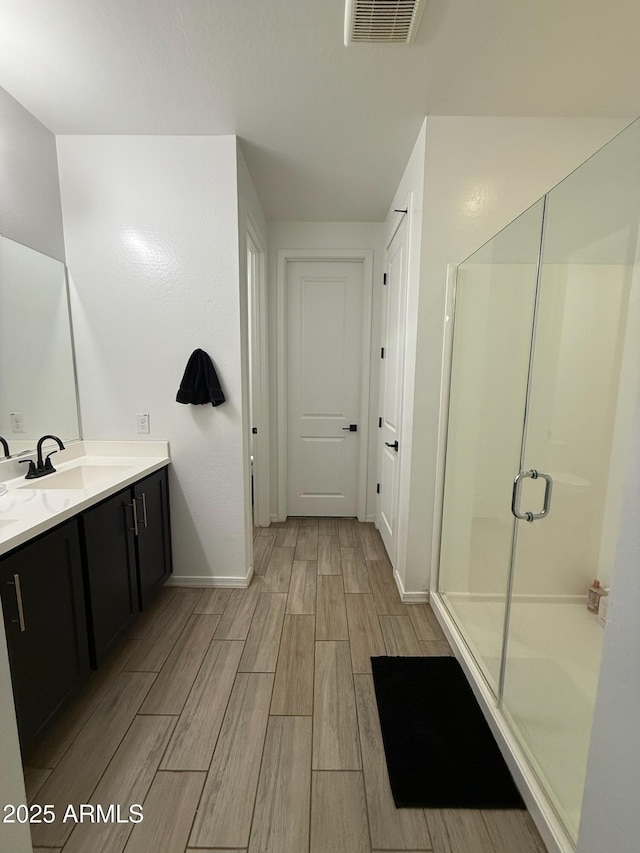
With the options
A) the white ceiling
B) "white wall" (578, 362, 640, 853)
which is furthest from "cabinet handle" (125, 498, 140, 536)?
the white ceiling

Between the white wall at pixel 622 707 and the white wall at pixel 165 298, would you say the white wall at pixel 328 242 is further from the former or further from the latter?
the white wall at pixel 622 707

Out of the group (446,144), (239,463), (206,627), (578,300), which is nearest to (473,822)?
(206,627)

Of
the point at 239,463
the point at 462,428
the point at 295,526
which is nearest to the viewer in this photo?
the point at 462,428

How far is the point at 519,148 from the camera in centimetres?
180

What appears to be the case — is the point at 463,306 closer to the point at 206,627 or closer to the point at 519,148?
the point at 519,148

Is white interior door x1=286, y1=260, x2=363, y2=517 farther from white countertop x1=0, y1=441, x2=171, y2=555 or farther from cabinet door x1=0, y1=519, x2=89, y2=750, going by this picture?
cabinet door x1=0, y1=519, x2=89, y2=750

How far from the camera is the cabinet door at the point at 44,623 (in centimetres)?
107

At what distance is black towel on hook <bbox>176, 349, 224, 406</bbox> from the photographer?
198 centimetres

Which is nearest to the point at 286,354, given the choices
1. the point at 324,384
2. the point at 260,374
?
the point at 260,374

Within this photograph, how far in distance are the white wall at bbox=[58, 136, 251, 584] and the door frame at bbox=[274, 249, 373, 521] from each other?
104 centimetres

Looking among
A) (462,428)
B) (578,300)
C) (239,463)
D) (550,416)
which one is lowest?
(239,463)

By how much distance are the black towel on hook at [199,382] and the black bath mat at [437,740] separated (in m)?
1.66

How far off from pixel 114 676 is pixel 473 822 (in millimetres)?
1515

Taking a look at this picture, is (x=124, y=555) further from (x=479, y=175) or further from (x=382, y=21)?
(x=479, y=175)
